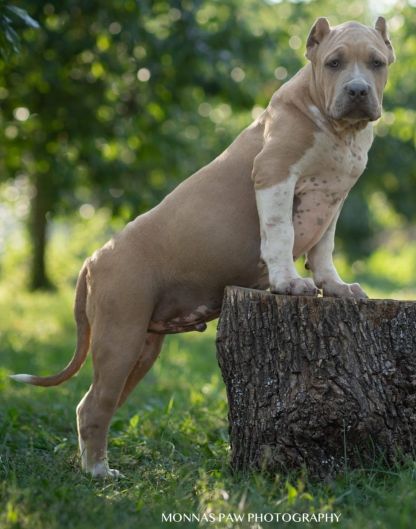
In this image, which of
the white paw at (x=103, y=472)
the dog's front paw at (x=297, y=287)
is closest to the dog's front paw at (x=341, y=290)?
the dog's front paw at (x=297, y=287)

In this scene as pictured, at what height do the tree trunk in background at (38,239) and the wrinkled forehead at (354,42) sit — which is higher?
the tree trunk in background at (38,239)

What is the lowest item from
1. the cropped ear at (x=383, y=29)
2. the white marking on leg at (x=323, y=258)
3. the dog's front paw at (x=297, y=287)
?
the dog's front paw at (x=297, y=287)

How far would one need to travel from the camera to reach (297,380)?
3.97 m

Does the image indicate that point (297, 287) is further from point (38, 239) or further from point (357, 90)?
point (38, 239)

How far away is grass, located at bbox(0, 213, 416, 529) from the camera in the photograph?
10.9 ft

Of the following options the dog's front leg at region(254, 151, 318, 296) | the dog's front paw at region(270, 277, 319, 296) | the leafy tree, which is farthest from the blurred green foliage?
the dog's front paw at region(270, 277, 319, 296)

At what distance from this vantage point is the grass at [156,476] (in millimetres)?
3332

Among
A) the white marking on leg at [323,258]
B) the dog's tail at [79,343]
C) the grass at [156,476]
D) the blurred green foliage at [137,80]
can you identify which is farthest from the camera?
the blurred green foliage at [137,80]

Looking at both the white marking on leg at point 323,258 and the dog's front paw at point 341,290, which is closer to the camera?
the dog's front paw at point 341,290

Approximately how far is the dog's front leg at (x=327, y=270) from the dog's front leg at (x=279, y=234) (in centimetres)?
41

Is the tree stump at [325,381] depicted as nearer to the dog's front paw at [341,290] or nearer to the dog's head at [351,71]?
the dog's front paw at [341,290]

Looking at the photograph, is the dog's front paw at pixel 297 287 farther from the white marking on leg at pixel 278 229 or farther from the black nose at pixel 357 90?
the black nose at pixel 357 90

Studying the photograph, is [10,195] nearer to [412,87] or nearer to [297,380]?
[412,87]

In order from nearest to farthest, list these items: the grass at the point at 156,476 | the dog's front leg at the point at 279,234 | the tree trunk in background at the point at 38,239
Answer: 1. the grass at the point at 156,476
2. the dog's front leg at the point at 279,234
3. the tree trunk in background at the point at 38,239
